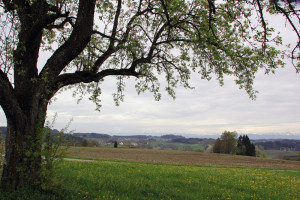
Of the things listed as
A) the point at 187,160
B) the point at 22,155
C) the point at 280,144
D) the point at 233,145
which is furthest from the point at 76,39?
the point at 280,144

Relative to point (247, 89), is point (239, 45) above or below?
above

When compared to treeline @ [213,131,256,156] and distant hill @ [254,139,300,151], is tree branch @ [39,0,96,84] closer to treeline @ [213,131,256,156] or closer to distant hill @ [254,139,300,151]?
treeline @ [213,131,256,156]

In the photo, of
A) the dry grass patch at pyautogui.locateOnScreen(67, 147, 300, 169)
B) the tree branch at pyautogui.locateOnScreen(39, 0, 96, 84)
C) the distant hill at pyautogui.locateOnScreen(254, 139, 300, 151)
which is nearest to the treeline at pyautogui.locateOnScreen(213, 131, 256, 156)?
the dry grass patch at pyautogui.locateOnScreen(67, 147, 300, 169)

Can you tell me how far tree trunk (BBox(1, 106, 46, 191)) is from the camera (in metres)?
6.91

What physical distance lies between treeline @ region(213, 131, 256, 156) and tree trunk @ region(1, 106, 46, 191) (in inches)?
3429

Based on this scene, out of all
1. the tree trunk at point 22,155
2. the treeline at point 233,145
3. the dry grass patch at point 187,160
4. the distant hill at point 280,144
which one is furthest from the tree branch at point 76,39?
the distant hill at point 280,144

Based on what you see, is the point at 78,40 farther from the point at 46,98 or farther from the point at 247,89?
the point at 247,89

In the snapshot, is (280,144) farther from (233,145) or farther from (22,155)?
(22,155)

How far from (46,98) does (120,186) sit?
4.45 meters

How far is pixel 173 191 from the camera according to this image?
8.48 meters

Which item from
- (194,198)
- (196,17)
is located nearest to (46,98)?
(194,198)

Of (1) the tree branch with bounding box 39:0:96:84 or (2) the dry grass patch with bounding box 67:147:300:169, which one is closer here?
(1) the tree branch with bounding box 39:0:96:84

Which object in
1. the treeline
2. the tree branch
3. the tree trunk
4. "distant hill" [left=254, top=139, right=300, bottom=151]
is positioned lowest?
"distant hill" [left=254, top=139, right=300, bottom=151]

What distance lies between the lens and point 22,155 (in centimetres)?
716
